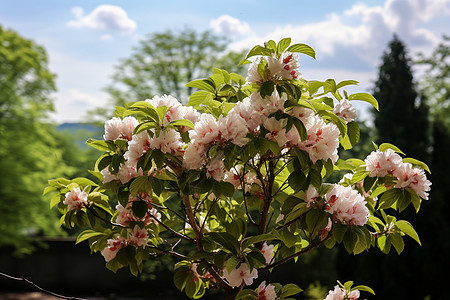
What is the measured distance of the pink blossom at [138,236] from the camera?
1.74 metres

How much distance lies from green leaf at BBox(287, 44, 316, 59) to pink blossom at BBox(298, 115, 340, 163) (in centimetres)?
20

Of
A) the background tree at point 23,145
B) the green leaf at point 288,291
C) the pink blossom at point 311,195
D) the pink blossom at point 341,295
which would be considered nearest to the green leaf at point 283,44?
the pink blossom at point 311,195

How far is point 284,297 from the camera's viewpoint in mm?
1854

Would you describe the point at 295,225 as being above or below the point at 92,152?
above

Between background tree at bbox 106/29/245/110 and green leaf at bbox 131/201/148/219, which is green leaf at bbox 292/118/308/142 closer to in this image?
green leaf at bbox 131/201/148/219

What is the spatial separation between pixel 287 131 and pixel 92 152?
8.73m

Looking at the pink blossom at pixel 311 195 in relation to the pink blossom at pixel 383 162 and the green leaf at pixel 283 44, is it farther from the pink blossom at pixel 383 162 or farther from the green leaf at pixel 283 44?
the green leaf at pixel 283 44

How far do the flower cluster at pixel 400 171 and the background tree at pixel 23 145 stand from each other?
7302 mm

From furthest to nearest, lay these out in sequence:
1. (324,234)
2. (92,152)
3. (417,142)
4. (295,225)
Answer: (92,152), (417,142), (324,234), (295,225)

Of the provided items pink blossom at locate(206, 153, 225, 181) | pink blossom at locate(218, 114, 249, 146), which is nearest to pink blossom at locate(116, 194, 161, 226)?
pink blossom at locate(206, 153, 225, 181)

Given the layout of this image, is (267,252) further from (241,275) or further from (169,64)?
(169,64)

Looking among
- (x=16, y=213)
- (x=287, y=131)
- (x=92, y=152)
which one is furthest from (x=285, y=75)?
(x=92, y=152)

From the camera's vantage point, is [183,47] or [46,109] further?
[183,47]

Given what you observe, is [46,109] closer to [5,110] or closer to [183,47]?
[5,110]
